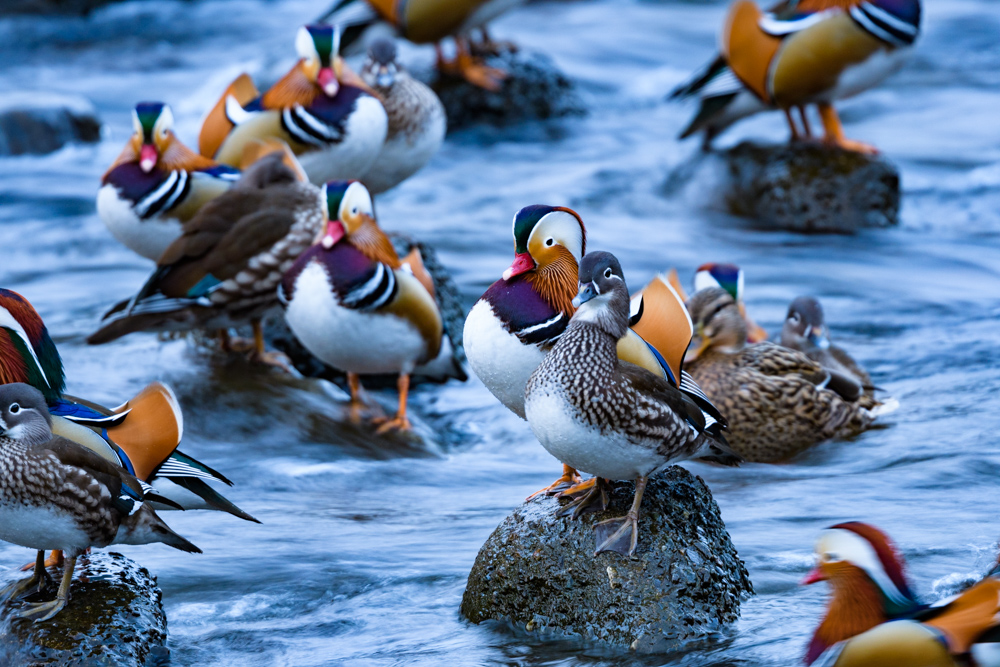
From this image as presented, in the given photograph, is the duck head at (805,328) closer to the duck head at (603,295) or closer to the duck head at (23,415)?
the duck head at (603,295)

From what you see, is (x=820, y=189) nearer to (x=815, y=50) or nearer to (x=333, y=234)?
(x=815, y=50)

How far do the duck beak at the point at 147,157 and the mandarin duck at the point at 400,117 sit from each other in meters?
1.38

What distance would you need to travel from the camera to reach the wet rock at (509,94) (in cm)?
1155

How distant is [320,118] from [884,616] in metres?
4.67

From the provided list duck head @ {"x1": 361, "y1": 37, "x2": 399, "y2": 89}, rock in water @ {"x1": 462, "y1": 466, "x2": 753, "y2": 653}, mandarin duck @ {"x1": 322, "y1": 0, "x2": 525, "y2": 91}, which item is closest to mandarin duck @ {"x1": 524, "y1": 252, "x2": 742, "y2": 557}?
rock in water @ {"x1": 462, "y1": 466, "x2": 753, "y2": 653}

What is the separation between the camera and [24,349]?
3859 mm

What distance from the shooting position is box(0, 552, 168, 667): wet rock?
348cm

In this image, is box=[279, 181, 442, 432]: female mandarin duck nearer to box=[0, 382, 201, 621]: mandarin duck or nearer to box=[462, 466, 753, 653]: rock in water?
box=[462, 466, 753, 653]: rock in water

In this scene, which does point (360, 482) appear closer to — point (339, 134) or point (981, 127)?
point (339, 134)

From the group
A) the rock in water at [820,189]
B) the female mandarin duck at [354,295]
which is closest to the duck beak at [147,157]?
the female mandarin duck at [354,295]

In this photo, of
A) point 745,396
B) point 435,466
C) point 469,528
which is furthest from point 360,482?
point 745,396

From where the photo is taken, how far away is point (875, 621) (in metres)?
3.06

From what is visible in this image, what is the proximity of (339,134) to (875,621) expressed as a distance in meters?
4.59

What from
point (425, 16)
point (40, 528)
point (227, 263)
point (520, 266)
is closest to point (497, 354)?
point (520, 266)
